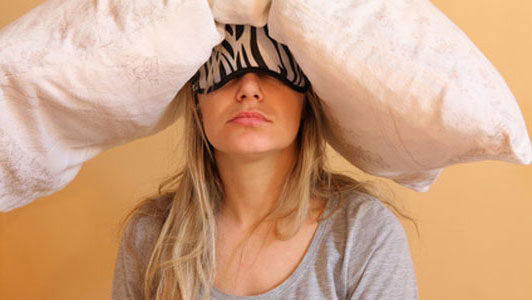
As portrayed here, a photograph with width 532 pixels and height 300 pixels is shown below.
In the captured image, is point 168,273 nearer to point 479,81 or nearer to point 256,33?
point 256,33

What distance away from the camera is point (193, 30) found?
88cm

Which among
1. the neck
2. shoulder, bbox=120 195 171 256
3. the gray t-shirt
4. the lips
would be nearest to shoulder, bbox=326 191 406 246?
the gray t-shirt

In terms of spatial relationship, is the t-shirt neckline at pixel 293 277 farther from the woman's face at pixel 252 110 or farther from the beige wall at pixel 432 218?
the beige wall at pixel 432 218

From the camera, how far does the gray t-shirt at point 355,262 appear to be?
105 centimetres

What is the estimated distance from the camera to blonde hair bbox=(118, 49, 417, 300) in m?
1.13

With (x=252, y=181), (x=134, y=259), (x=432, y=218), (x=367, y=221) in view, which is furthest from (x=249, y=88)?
(x=432, y=218)

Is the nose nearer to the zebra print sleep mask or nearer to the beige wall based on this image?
the zebra print sleep mask

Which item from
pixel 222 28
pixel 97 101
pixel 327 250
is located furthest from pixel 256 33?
pixel 327 250

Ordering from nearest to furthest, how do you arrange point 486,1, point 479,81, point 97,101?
point 479,81, point 97,101, point 486,1

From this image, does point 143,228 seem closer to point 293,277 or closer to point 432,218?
point 293,277

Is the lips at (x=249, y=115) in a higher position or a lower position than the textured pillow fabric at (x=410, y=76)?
lower

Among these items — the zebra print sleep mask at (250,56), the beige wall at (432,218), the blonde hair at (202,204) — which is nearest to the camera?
the zebra print sleep mask at (250,56)

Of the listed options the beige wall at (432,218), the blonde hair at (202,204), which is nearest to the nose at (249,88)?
the blonde hair at (202,204)

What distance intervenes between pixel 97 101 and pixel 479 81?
1.78 feet
